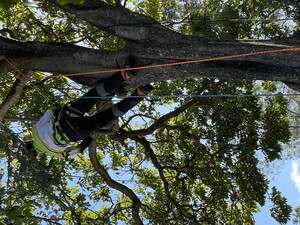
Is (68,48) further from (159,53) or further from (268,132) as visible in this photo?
(268,132)

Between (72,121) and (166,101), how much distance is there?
4.79 m

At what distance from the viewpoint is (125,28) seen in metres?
6.24

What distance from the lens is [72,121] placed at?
633 centimetres

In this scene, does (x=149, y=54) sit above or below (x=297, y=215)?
below

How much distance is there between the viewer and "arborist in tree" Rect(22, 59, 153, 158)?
623 cm

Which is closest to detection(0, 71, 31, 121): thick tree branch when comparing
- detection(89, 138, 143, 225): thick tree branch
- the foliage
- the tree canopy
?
the tree canopy

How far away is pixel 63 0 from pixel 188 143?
7.45m

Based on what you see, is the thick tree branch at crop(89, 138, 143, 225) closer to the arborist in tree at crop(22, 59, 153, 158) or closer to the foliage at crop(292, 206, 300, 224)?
the arborist in tree at crop(22, 59, 153, 158)

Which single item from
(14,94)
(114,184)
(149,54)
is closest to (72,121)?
(14,94)

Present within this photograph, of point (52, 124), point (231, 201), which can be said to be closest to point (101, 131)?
point (52, 124)

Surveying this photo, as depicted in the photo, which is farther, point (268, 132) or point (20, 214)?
point (268, 132)

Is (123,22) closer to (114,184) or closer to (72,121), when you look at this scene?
(72,121)

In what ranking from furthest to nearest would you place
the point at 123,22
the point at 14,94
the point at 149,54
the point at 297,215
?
the point at 297,215
the point at 14,94
the point at 123,22
the point at 149,54

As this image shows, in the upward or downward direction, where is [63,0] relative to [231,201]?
downward
